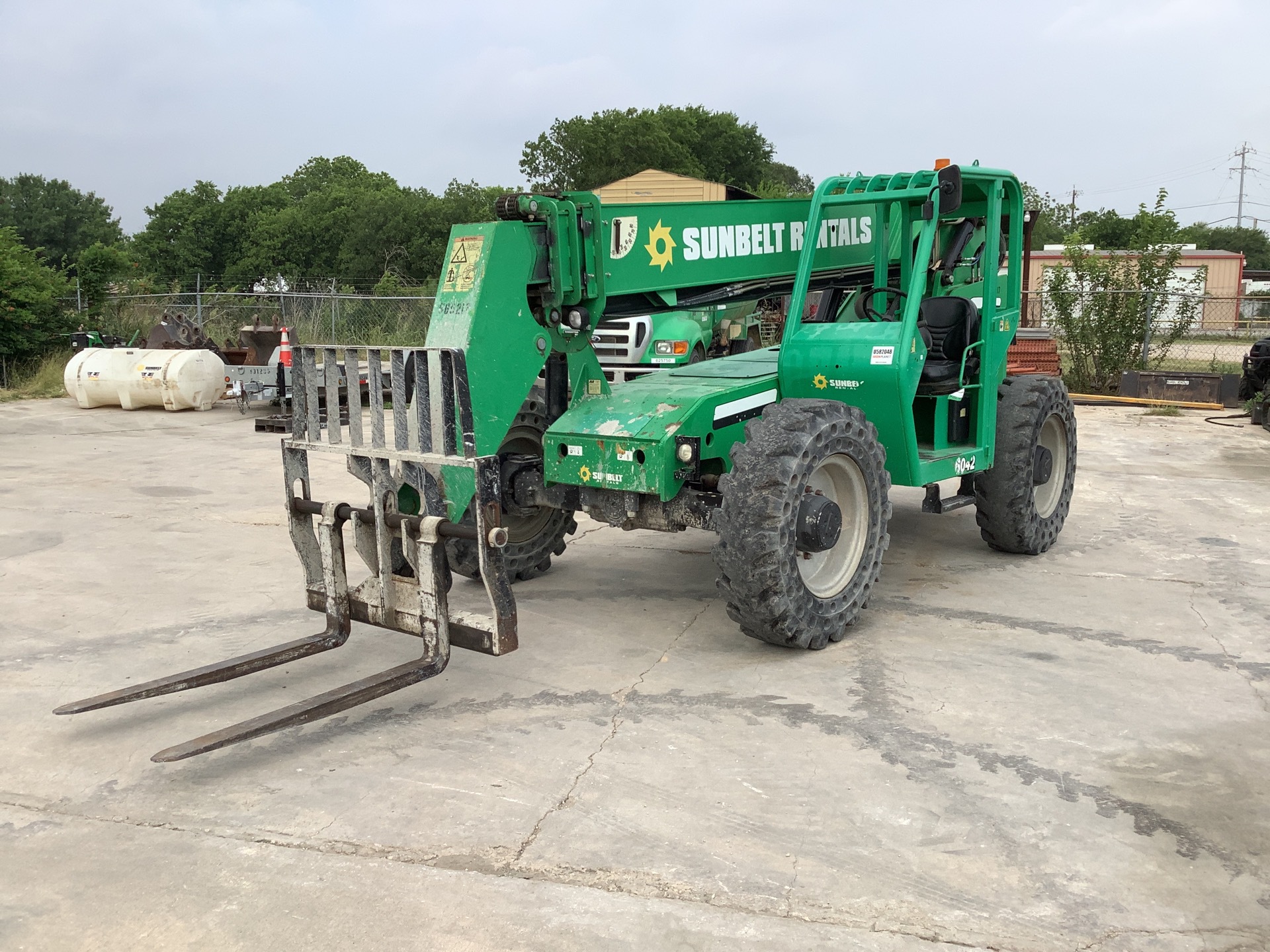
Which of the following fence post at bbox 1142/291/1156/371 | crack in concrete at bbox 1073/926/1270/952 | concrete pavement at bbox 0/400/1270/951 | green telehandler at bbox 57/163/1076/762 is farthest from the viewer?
fence post at bbox 1142/291/1156/371

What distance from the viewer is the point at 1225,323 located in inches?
752

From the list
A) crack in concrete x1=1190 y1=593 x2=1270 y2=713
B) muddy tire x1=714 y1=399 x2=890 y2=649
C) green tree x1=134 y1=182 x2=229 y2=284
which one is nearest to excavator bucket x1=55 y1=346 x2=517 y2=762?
muddy tire x1=714 y1=399 x2=890 y2=649

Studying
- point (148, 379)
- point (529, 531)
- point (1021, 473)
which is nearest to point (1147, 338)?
point (1021, 473)

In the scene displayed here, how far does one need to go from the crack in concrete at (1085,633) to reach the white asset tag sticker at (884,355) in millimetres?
1518

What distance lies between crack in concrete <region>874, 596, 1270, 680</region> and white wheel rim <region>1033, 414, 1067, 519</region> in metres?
2.04

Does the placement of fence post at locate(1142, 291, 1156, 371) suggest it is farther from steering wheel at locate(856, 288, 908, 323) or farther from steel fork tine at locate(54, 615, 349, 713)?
steel fork tine at locate(54, 615, 349, 713)

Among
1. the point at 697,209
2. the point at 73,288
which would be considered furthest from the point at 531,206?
the point at 73,288

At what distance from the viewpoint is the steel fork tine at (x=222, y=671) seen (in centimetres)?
458

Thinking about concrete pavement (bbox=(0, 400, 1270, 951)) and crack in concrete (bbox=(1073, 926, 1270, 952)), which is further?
concrete pavement (bbox=(0, 400, 1270, 951))

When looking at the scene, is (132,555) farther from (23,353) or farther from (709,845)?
(23,353)

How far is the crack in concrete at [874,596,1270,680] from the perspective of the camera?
5488mm

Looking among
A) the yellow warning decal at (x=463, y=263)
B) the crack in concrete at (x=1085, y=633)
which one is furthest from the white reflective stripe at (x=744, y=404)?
the yellow warning decal at (x=463, y=263)

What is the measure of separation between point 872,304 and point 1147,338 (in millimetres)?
13485

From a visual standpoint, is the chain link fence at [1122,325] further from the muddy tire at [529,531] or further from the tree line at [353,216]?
the tree line at [353,216]
